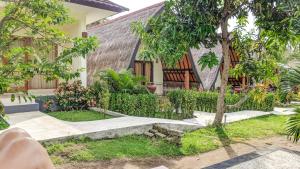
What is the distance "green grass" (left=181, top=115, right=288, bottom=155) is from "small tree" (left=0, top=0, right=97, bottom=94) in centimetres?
402

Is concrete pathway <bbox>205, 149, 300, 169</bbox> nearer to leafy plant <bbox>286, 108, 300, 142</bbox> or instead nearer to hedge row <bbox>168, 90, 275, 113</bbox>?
leafy plant <bbox>286, 108, 300, 142</bbox>

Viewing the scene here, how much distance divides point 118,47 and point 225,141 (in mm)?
8479

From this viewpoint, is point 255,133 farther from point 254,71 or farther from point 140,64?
point 140,64

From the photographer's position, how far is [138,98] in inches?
384

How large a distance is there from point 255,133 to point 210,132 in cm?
160

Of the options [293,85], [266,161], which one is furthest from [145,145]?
[293,85]

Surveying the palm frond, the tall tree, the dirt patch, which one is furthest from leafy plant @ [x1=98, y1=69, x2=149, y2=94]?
the palm frond

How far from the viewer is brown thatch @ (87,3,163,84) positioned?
42.4ft

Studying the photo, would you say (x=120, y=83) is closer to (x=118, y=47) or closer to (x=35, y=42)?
(x=118, y=47)

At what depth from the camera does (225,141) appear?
754 cm

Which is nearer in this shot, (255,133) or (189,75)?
(255,133)

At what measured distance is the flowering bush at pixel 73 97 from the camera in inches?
414

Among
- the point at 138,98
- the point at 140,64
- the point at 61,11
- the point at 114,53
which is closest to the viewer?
the point at 61,11

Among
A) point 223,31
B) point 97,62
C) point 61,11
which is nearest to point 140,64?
point 97,62
